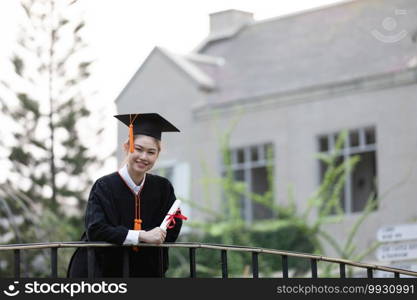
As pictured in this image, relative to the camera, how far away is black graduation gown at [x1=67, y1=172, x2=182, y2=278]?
596cm

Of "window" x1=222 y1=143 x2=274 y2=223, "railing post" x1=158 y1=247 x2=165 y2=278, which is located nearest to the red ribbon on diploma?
"railing post" x1=158 y1=247 x2=165 y2=278

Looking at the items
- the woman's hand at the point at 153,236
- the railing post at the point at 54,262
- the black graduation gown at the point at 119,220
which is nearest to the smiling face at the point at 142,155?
the black graduation gown at the point at 119,220

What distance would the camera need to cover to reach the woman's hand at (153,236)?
587cm

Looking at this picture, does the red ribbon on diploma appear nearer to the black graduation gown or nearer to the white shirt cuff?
the black graduation gown

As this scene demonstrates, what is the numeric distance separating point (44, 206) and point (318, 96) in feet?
20.6

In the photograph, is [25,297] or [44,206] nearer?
[25,297]

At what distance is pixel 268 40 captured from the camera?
24.9 m

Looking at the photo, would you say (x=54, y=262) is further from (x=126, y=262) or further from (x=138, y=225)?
(x=138, y=225)

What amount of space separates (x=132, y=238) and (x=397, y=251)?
717 centimetres

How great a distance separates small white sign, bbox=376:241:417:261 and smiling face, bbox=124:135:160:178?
669cm

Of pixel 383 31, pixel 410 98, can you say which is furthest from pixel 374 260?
pixel 383 31

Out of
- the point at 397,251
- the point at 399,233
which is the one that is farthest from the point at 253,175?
the point at 397,251

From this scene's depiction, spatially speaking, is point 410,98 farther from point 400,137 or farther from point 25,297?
point 25,297

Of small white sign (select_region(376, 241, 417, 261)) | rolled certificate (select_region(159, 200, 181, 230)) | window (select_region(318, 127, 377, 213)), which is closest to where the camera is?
rolled certificate (select_region(159, 200, 181, 230))
